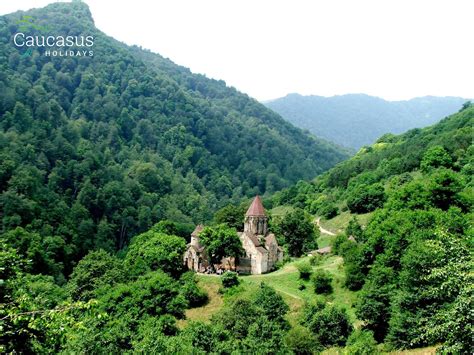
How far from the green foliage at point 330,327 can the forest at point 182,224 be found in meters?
0.11

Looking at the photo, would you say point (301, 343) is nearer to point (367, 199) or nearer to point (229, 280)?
point (229, 280)

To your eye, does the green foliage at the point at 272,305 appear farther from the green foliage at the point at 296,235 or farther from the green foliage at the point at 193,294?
the green foliage at the point at 296,235

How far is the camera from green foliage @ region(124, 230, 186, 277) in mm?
49834

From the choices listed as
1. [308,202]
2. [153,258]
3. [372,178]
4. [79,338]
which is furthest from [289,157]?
[79,338]

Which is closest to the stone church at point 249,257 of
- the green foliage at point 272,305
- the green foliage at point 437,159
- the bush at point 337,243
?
the bush at point 337,243

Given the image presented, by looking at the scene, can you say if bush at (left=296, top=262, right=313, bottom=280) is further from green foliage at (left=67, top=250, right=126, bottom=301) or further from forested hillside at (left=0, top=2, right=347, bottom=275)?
forested hillside at (left=0, top=2, right=347, bottom=275)

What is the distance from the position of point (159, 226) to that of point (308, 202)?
133ft

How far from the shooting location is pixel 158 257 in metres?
50.0

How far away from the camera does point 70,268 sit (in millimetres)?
70750

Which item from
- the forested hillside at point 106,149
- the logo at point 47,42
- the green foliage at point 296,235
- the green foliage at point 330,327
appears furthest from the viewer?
the logo at point 47,42

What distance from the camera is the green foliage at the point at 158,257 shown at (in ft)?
163

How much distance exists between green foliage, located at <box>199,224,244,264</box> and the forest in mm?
323

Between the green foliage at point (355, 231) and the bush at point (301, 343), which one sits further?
the green foliage at point (355, 231)

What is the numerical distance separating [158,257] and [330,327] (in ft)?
80.2
